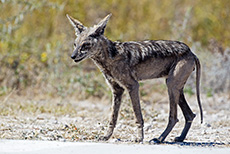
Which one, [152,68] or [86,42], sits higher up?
[86,42]

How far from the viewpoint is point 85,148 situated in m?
4.97

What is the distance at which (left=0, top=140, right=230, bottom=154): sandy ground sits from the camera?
4863mm

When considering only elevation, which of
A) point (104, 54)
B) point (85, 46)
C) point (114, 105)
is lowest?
point (114, 105)

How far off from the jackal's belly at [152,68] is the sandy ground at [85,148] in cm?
119

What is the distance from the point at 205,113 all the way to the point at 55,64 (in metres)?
4.06

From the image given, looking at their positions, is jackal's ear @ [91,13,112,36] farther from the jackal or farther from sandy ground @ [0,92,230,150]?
sandy ground @ [0,92,230,150]

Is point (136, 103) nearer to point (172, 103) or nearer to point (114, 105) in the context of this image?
point (114, 105)

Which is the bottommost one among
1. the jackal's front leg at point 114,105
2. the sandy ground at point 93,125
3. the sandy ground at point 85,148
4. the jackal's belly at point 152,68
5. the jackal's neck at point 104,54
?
the sandy ground at point 93,125

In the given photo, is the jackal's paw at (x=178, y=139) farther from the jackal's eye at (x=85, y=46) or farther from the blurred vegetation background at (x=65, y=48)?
the blurred vegetation background at (x=65, y=48)

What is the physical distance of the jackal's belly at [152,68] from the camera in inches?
237

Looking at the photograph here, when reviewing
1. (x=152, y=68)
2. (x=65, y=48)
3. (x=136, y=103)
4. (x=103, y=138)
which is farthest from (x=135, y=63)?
(x=65, y=48)

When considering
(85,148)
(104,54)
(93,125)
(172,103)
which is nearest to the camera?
(85,148)

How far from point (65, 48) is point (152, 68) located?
499cm

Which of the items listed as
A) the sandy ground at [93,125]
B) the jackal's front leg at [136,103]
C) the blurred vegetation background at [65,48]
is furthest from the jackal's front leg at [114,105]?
the blurred vegetation background at [65,48]
